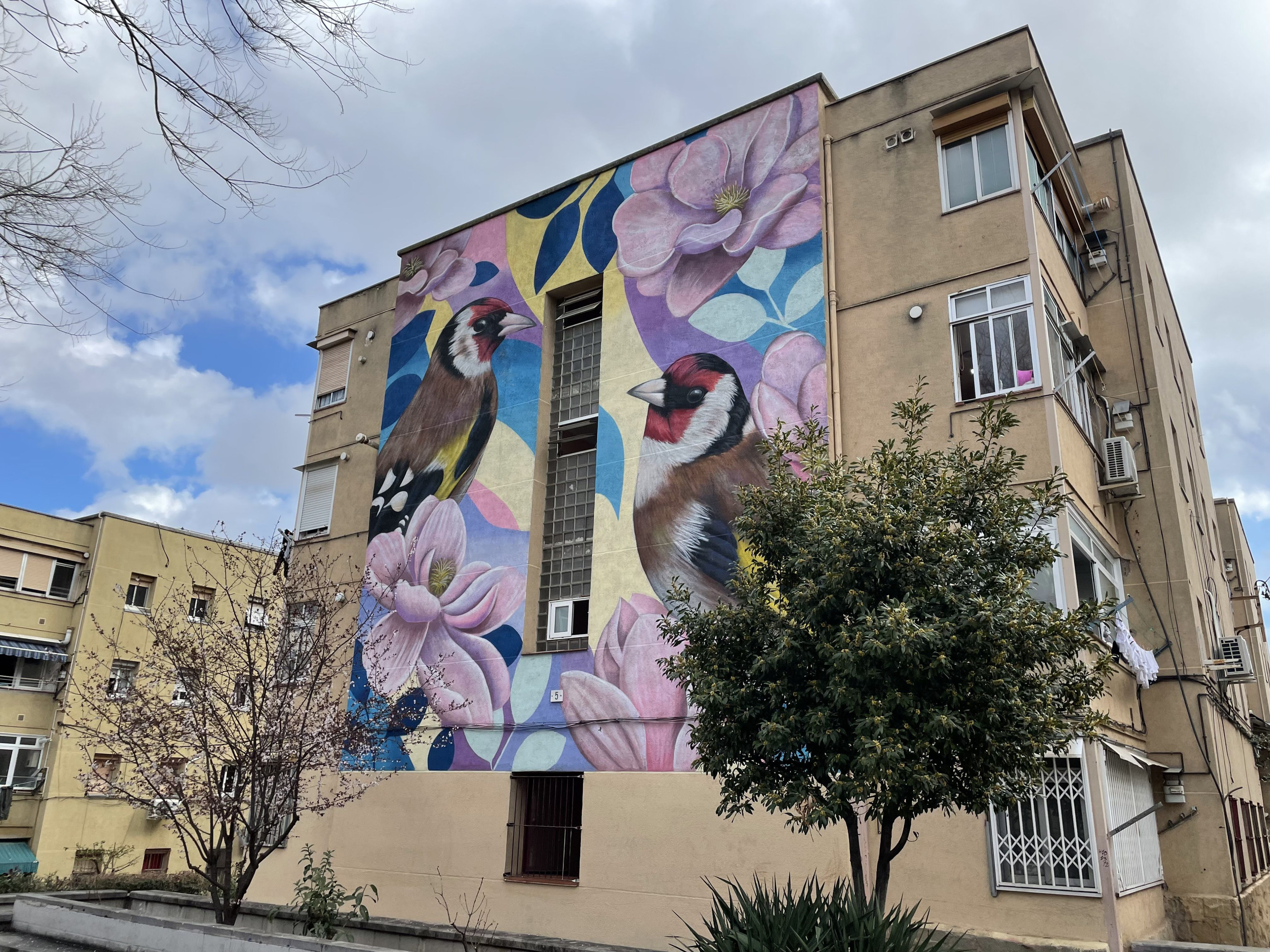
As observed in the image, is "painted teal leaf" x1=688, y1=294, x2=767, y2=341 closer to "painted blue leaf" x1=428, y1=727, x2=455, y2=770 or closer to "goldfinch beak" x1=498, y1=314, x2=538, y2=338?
"goldfinch beak" x1=498, y1=314, x2=538, y2=338

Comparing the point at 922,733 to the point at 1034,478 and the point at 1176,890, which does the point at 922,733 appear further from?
the point at 1176,890

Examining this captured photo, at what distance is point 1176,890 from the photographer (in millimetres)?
12664

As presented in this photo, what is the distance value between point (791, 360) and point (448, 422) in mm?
7155

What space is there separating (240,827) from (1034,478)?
1663cm

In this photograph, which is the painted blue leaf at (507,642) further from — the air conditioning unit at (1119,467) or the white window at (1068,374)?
the air conditioning unit at (1119,467)

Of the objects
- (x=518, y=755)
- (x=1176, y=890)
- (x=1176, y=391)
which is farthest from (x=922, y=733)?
(x=1176, y=391)

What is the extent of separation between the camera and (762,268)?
14914 mm

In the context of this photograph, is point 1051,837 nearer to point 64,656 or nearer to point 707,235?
point 707,235

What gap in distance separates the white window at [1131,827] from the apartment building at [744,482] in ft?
0.28

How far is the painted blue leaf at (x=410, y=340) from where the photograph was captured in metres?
19.2

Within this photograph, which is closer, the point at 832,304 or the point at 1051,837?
the point at 1051,837

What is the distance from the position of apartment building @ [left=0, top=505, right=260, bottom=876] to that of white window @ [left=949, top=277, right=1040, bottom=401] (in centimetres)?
2121

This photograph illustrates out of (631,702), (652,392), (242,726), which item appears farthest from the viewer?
(652,392)

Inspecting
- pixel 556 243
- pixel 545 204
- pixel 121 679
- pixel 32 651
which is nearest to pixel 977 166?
pixel 556 243
